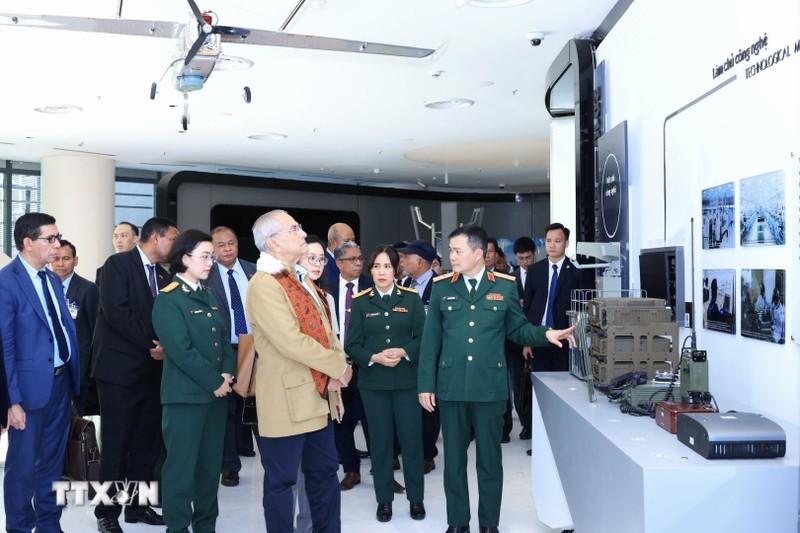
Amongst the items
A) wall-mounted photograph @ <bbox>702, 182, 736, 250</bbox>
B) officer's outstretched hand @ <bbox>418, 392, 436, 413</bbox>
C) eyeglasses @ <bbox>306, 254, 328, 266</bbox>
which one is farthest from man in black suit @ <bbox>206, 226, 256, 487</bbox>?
wall-mounted photograph @ <bbox>702, 182, 736, 250</bbox>

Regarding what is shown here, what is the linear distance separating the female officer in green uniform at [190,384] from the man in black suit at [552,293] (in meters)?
2.57

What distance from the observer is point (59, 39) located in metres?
6.17

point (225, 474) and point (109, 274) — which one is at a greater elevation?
point (109, 274)

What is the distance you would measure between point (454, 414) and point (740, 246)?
4.93 ft

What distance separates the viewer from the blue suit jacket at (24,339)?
3410 millimetres

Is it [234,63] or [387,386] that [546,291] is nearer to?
[387,386]

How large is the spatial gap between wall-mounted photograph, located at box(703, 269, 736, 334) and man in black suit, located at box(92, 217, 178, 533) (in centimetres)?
262

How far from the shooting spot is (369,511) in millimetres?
4270

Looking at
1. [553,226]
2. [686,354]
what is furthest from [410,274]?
[686,354]

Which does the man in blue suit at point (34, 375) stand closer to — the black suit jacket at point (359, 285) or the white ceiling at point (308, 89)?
the white ceiling at point (308, 89)

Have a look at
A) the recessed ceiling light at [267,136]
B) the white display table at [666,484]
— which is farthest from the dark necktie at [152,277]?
the recessed ceiling light at [267,136]

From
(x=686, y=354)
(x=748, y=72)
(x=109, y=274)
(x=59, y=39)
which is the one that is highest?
(x=59, y=39)

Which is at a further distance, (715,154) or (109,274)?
(109,274)

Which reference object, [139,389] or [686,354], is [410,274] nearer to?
[139,389]
